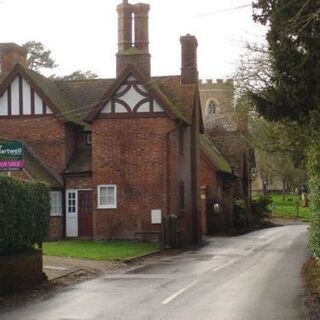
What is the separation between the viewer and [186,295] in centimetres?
1557

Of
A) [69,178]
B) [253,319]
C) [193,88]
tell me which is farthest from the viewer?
[193,88]

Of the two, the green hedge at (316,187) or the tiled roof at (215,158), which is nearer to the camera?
the green hedge at (316,187)

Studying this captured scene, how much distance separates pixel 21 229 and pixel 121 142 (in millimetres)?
19058

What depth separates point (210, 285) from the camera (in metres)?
17.7

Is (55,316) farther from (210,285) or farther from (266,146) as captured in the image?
(266,146)

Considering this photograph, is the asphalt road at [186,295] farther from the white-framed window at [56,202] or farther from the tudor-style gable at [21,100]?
the tudor-style gable at [21,100]

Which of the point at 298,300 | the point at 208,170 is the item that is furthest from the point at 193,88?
the point at 298,300

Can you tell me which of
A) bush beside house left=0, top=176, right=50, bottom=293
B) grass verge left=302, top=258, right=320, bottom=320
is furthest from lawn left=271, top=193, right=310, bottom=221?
bush beside house left=0, top=176, right=50, bottom=293

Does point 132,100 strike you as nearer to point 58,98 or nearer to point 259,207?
point 58,98

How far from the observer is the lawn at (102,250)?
2664cm

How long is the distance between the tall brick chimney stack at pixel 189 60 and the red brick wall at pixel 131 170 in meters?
5.83

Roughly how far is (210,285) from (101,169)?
19.3 meters

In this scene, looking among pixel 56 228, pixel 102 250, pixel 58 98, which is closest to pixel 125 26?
pixel 58 98

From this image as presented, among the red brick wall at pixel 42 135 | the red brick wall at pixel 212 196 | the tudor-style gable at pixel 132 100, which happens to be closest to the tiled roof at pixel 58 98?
the red brick wall at pixel 42 135
